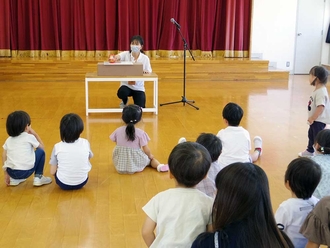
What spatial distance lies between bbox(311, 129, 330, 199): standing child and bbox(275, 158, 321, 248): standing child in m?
0.49

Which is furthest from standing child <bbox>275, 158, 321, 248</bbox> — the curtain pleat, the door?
the door

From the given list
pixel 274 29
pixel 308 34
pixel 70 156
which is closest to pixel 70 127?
pixel 70 156

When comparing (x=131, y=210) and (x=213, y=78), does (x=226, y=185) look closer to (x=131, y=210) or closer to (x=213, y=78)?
(x=131, y=210)

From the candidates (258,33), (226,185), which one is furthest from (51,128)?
(258,33)

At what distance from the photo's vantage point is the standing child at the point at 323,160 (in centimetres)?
232

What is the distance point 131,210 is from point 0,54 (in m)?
6.90

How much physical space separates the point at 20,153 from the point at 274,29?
7919mm

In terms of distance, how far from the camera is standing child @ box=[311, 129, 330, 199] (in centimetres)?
232

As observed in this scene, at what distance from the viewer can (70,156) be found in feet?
9.74

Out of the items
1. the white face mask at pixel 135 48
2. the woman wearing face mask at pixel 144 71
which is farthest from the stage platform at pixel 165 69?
the white face mask at pixel 135 48

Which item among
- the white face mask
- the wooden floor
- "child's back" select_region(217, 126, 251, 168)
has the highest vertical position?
the white face mask

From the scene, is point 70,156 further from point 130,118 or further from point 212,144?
point 212,144

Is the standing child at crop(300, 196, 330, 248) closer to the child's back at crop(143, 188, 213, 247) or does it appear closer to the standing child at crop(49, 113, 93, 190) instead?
the child's back at crop(143, 188, 213, 247)

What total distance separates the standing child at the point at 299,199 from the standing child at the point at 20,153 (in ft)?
6.10
